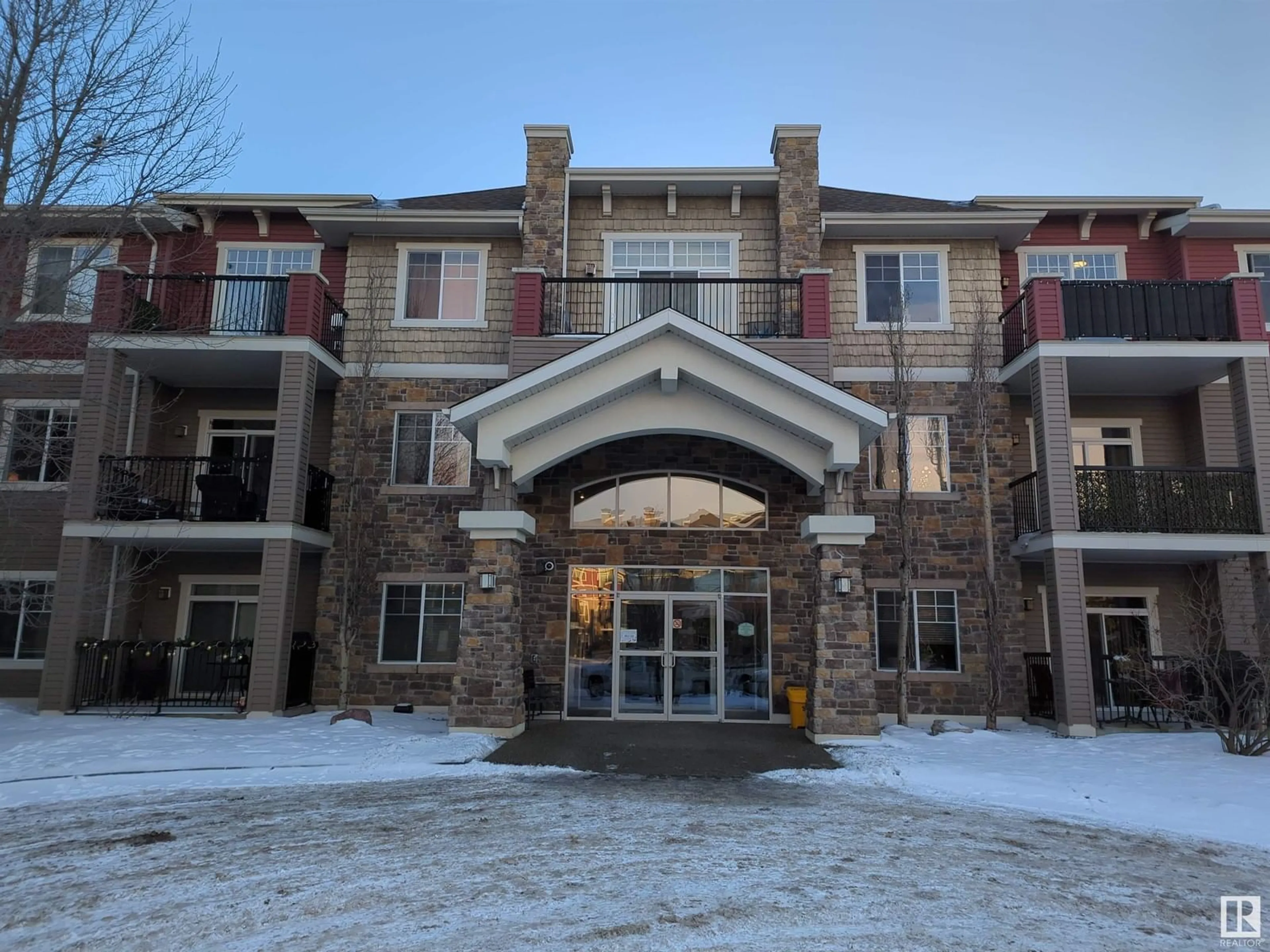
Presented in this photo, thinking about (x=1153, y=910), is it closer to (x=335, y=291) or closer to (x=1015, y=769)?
(x=1015, y=769)

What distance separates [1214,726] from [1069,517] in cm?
340

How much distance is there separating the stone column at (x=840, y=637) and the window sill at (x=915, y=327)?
168 inches

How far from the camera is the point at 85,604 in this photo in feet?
44.4

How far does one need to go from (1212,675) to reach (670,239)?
11229 millimetres

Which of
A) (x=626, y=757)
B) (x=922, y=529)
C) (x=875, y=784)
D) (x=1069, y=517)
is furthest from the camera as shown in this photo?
(x=922, y=529)

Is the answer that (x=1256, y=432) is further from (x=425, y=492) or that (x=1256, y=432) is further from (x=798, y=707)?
(x=425, y=492)

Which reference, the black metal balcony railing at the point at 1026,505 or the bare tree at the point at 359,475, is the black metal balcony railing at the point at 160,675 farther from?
the black metal balcony railing at the point at 1026,505

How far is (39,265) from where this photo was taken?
11.4 m

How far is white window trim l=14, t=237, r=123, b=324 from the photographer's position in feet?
37.5

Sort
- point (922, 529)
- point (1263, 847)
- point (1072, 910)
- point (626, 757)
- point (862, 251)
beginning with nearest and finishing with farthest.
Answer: point (1072, 910) < point (1263, 847) < point (626, 757) < point (922, 529) < point (862, 251)

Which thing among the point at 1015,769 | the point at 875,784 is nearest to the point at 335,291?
the point at 875,784

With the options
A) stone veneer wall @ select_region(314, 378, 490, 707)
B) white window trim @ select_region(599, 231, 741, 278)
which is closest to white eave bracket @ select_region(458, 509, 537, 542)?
stone veneer wall @ select_region(314, 378, 490, 707)

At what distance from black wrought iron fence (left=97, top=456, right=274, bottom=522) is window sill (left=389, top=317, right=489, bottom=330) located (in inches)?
129

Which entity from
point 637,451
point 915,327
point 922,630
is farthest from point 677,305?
point 922,630
